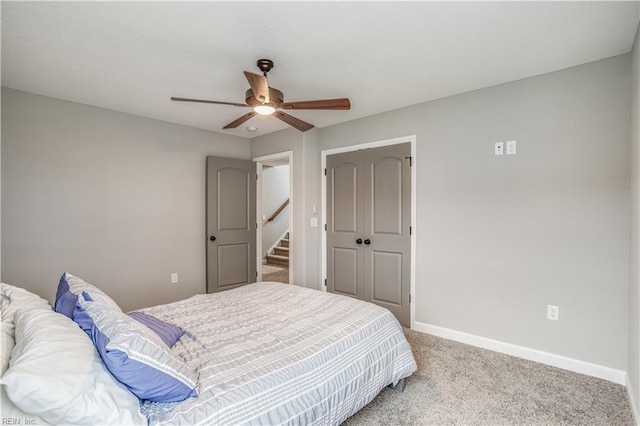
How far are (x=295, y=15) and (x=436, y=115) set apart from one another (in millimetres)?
1897

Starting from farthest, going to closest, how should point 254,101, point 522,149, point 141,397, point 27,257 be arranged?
1. point 27,257
2. point 522,149
3. point 254,101
4. point 141,397

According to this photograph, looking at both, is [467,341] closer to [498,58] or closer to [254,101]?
[498,58]

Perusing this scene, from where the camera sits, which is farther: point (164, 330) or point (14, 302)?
point (164, 330)

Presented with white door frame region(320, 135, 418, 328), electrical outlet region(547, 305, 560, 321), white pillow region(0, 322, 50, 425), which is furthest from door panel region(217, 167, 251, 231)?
electrical outlet region(547, 305, 560, 321)

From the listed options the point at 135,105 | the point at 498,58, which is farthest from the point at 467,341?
the point at 135,105

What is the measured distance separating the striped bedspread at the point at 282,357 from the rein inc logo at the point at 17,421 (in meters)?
0.33

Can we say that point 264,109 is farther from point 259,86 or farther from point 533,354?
point 533,354

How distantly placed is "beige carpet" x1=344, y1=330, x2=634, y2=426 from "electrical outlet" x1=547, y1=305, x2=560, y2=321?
39cm

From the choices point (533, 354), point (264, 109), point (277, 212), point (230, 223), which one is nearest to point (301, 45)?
point (264, 109)

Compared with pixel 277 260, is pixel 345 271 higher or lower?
higher

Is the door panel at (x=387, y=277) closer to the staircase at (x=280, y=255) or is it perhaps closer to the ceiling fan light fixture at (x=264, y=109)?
the ceiling fan light fixture at (x=264, y=109)

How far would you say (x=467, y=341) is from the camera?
288 cm

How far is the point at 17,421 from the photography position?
84 cm

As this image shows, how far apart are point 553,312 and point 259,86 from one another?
9.49 feet
